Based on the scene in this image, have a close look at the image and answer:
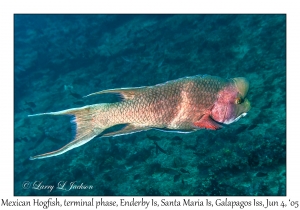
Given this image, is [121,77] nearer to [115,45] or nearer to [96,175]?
[115,45]

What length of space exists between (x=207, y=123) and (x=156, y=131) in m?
4.05

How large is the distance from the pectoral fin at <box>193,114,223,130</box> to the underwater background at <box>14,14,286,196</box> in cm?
216

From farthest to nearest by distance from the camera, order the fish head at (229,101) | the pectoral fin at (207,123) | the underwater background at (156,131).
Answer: the underwater background at (156,131), the fish head at (229,101), the pectoral fin at (207,123)

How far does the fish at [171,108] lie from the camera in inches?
108

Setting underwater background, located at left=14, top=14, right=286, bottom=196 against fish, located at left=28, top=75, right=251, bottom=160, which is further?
underwater background, located at left=14, top=14, right=286, bottom=196

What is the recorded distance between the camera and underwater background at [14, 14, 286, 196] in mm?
4738

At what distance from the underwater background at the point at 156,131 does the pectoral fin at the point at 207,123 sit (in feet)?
7.10

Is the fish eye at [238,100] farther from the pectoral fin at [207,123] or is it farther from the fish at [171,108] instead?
the pectoral fin at [207,123]

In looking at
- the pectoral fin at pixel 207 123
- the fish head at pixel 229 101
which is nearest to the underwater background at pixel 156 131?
the fish head at pixel 229 101

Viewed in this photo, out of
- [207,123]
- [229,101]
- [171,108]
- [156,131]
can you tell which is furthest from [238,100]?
[156,131]

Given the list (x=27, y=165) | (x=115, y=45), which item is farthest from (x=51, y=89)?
(x=27, y=165)

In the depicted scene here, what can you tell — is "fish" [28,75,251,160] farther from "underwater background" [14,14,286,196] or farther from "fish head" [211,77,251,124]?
"underwater background" [14,14,286,196]

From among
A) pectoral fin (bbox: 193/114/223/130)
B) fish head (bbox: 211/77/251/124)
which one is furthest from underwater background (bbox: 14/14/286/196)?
pectoral fin (bbox: 193/114/223/130)

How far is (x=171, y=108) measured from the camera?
9.18ft
